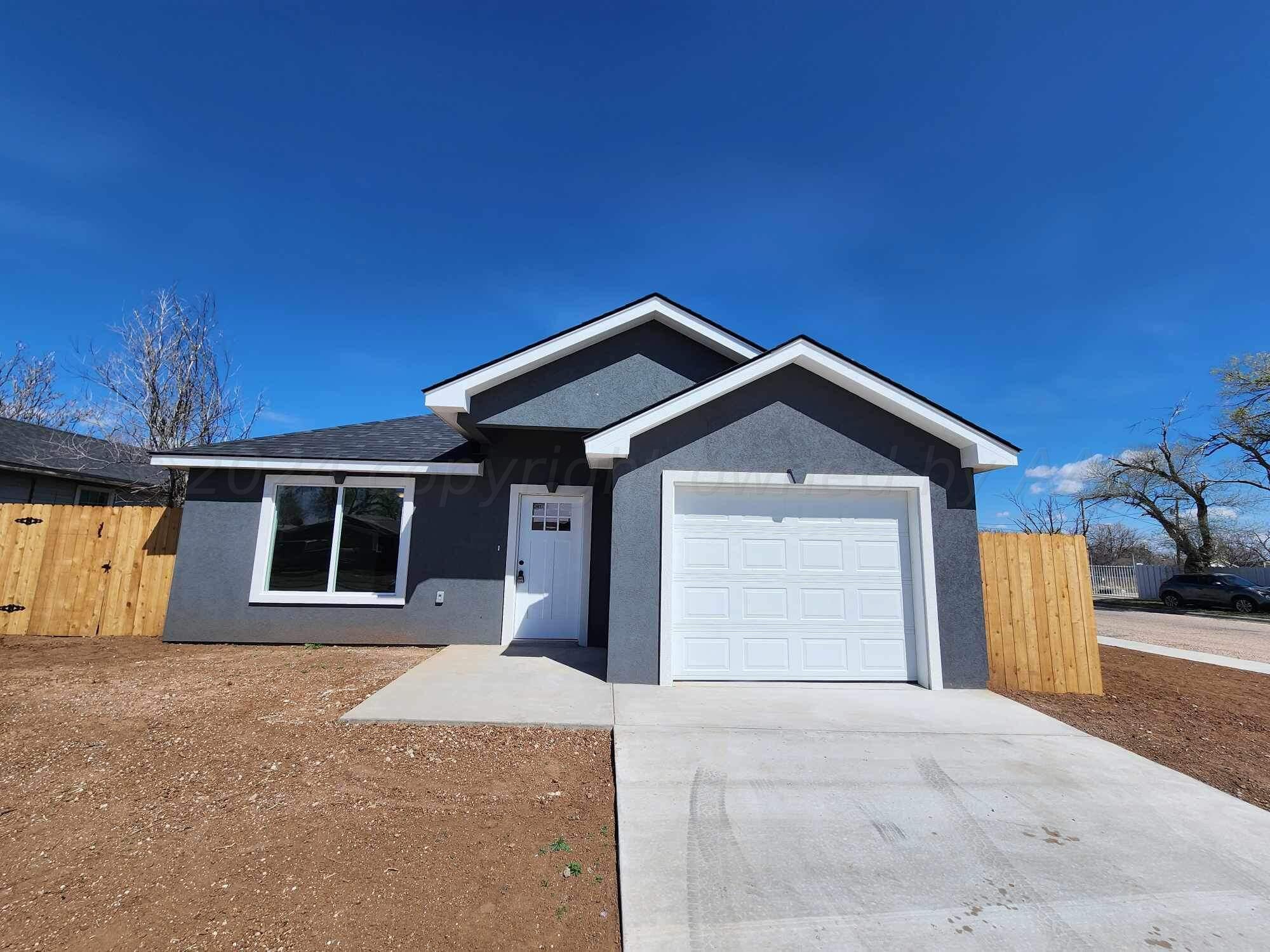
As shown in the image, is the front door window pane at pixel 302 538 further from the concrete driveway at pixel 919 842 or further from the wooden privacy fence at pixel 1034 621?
the wooden privacy fence at pixel 1034 621

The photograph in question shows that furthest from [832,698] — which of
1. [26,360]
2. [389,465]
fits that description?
[26,360]

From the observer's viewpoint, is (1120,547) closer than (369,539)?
No

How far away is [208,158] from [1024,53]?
A: 13.2m

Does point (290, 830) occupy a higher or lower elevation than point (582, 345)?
lower

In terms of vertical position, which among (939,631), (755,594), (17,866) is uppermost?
(755,594)

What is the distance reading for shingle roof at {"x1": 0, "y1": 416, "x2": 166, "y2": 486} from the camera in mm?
12602

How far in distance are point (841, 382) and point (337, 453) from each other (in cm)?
779

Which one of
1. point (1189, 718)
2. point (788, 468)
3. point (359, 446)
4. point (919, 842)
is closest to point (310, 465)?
A: point (359, 446)

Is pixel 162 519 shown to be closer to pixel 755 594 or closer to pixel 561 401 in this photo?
pixel 561 401

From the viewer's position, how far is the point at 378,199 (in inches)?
400

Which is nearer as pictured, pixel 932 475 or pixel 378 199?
pixel 932 475

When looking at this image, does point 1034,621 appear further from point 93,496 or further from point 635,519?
point 93,496

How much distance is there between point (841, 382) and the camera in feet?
21.7

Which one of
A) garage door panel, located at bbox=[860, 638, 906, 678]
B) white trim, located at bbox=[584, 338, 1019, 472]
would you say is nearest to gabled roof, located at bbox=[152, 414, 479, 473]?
white trim, located at bbox=[584, 338, 1019, 472]
